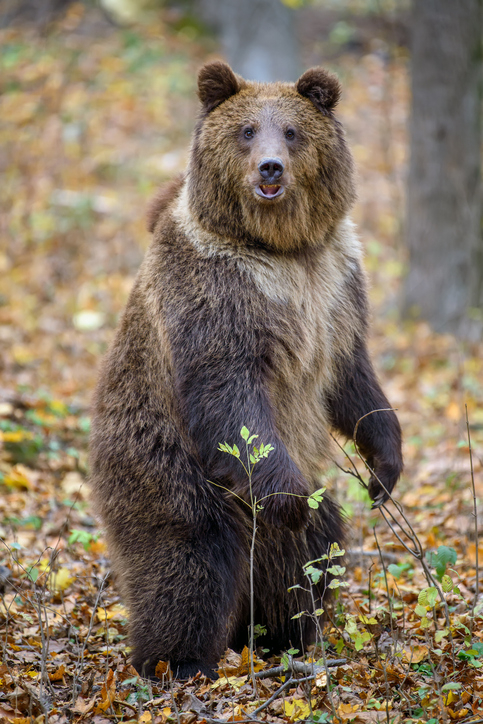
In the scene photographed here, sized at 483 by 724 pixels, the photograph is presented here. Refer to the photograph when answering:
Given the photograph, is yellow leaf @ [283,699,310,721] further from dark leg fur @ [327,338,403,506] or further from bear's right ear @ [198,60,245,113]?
bear's right ear @ [198,60,245,113]

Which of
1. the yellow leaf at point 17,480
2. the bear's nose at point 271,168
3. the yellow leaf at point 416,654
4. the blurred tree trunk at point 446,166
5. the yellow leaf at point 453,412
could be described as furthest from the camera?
the blurred tree trunk at point 446,166

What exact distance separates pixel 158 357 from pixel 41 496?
241cm

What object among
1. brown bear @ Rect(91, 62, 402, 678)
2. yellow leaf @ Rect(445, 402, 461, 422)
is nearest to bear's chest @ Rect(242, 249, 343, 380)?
A: brown bear @ Rect(91, 62, 402, 678)

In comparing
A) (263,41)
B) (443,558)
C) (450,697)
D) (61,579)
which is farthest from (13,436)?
(263,41)

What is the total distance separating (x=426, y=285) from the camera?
30.9 feet

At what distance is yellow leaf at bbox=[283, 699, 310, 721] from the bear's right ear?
295 cm

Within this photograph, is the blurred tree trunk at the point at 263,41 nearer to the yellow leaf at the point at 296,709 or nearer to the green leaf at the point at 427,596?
the green leaf at the point at 427,596

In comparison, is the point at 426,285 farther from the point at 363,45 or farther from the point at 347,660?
the point at 363,45

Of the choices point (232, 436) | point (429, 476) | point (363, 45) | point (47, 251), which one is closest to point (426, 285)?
point (429, 476)

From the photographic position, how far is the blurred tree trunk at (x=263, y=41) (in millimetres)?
13438

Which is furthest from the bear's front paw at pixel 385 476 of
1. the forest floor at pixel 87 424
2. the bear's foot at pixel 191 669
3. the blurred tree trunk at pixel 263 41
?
the blurred tree trunk at pixel 263 41

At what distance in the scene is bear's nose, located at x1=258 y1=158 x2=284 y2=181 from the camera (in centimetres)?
373

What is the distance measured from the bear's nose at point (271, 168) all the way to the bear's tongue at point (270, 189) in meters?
0.05

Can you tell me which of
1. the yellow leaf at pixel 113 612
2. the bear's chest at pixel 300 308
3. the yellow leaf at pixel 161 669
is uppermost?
the bear's chest at pixel 300 308
